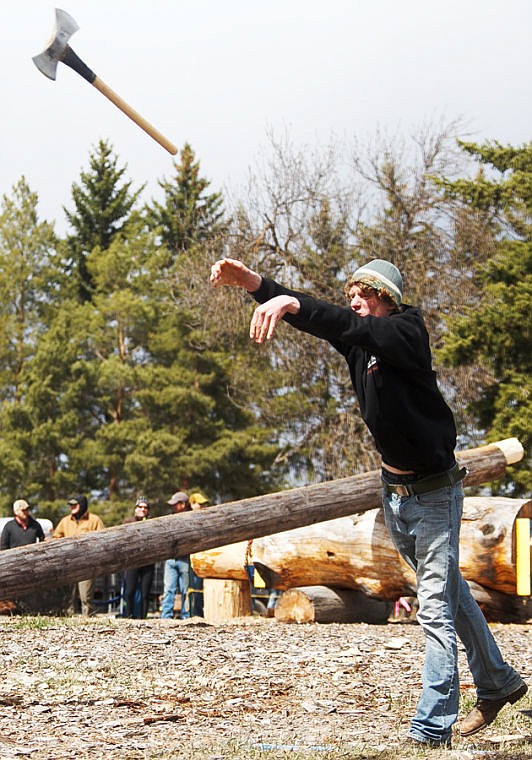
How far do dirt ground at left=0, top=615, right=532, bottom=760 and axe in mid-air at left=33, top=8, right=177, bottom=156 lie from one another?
328cm

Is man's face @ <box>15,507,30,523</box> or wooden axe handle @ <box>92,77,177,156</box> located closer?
wooden axe handle @ <box>92,77,177,156</box>

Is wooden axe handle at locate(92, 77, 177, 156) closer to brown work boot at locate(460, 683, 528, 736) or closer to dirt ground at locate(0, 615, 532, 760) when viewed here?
dirt ground at locate(0, 615, 532, 760)

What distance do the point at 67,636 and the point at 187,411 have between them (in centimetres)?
2915

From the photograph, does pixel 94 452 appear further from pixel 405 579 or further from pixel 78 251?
pixel 405 579

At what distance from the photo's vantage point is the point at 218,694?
5875mm

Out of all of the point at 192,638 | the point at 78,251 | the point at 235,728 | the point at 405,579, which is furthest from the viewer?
the point at 78,251

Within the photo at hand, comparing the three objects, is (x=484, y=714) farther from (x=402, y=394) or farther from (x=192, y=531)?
(x=192, y=531)

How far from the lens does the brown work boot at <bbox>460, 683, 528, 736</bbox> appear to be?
473cm

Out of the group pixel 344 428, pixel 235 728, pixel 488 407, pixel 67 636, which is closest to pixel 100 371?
pixel 344 428

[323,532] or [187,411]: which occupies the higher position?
[187,411]

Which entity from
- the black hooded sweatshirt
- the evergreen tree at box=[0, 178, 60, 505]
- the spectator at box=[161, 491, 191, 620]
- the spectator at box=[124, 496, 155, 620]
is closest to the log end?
the spectator at box=[161, 491, 191, 620]

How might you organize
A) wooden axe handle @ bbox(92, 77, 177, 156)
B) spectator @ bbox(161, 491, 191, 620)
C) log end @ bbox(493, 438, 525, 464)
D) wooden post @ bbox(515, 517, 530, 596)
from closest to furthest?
1. wooden axe handle @ bbox(92, 77, 177, 156)
2. wooden post @ bbox(515, 517, 530, 596)
3. log end @ bbox(493, 438, 525, 464)
4. spectator @ bbox(161, 491, 191, 620)

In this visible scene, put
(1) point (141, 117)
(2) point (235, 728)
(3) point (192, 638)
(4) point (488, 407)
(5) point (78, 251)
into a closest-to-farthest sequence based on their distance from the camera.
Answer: (2) point (235, 728)
(1) point (141, 117)
(3) point (192, 638)
(4) point (488, 407)
(5) point (78, 251)

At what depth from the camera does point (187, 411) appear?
121ft
